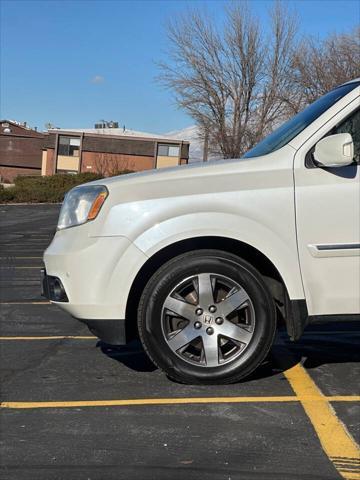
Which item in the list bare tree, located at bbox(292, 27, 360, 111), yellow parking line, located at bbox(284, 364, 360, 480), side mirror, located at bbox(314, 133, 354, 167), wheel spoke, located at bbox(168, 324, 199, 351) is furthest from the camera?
bare tree, located at bbox(292, 27, 360, 111)

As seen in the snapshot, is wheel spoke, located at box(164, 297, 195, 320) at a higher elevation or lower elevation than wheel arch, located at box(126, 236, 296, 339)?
lower

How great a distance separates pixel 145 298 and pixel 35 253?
9.28 metres

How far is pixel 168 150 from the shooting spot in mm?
56312

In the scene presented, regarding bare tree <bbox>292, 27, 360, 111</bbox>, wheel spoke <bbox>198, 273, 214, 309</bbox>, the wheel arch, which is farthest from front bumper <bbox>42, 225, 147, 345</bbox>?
bare tree <bbox>292, 27, 360, 111</bbox>

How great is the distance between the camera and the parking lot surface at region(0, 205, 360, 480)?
2.77 m

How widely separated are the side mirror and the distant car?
0.01 metres

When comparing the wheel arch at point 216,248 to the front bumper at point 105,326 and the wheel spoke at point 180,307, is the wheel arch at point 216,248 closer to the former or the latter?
the front bumper at point 105,326

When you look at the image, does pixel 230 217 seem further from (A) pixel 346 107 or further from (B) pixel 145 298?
(A) pixel 346 107

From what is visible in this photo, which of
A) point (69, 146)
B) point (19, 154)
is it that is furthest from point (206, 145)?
point (19, 154)

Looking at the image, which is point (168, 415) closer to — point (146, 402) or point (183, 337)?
point (146, 402)

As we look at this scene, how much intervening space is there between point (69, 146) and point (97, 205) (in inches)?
2179

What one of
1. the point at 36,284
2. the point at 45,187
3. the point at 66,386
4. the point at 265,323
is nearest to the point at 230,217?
the point at 265,323

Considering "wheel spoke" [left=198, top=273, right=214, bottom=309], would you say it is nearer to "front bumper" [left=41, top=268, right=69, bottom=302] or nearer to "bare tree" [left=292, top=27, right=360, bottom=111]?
"front bumper" [left=41, top=268, right=69, bottom=302]

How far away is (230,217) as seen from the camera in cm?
344
